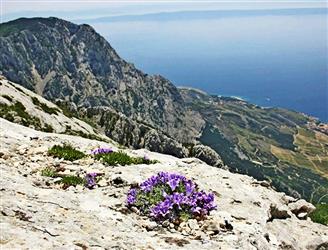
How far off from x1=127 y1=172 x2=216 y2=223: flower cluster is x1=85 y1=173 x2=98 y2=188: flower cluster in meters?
1.69

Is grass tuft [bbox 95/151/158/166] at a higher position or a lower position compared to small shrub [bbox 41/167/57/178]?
higher

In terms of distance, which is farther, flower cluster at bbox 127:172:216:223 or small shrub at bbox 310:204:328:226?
small shrub at bbox 310:204:328:226

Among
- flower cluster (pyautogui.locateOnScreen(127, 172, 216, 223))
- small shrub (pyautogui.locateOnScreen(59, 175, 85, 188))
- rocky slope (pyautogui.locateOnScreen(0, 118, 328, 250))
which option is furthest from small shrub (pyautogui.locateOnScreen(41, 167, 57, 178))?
flower cluster (pyautogui.locateOnScreen(127, 172, 216, 223))

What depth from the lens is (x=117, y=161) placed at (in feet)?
52.6

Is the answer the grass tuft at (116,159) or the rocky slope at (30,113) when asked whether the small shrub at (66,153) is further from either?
the rocky slope at (30,113)

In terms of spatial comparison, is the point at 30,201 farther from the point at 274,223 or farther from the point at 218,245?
the point at 274,223

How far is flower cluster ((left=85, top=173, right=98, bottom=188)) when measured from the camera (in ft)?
44.8

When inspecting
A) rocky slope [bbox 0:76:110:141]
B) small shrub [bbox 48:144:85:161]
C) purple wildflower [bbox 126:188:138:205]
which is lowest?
rocky slope [bbox 0:76:110:141]

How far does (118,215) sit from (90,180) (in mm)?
2934

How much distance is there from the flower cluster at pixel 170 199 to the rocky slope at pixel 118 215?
12.0 inches

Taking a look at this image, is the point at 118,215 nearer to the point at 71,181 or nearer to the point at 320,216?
the point at 71,181

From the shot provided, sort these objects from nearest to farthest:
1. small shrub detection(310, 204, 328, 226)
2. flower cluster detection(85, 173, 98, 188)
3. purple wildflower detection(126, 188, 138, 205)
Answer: purple wildflower detection(126, 188, 138, 205)
flower cluster detection(85, 173, 98, 188)
small shrub detection(310, 204, 328, 226)

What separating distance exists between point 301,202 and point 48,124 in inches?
2241

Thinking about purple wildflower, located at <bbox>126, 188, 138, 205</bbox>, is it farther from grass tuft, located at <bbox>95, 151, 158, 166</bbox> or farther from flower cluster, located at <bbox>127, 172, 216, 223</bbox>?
grass tuft, located at <bbox>95, 151, 158, 166</bbox>
